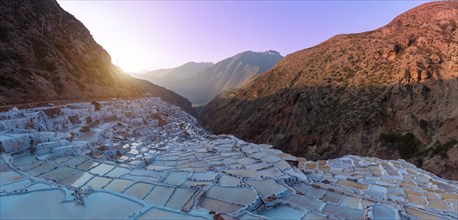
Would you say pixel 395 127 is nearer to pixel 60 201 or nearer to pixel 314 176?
pixel 314 176

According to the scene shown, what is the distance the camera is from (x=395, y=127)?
29547 millimetres

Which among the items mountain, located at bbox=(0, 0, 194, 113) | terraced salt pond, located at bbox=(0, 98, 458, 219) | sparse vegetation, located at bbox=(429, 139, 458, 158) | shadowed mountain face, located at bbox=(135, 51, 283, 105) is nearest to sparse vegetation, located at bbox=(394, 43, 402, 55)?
sparse vegetation, located at bbox=(429, 139, 458, 158)

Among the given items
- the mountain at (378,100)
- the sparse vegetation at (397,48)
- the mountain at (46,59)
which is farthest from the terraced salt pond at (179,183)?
the sparse vegetation at (397,48)

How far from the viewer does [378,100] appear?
1266 inches

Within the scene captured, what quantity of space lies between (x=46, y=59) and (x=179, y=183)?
29394mm

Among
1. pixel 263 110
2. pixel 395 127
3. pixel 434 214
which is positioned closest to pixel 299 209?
pixel 434 214

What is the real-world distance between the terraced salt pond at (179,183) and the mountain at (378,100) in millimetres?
9468

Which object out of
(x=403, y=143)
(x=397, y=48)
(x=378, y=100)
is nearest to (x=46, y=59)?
(x=378, y=100)

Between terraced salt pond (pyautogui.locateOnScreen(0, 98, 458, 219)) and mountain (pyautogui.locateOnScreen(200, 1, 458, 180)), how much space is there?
9468 mm

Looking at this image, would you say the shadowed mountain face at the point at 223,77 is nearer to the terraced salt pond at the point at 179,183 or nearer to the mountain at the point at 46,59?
the mountain at the point at 46,59

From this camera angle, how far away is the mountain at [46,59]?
2489 cm

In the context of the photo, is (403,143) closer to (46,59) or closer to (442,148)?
(442,148)

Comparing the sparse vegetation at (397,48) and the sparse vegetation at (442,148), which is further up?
the sparse vegetation at (397,48)

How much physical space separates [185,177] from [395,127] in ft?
89.4
